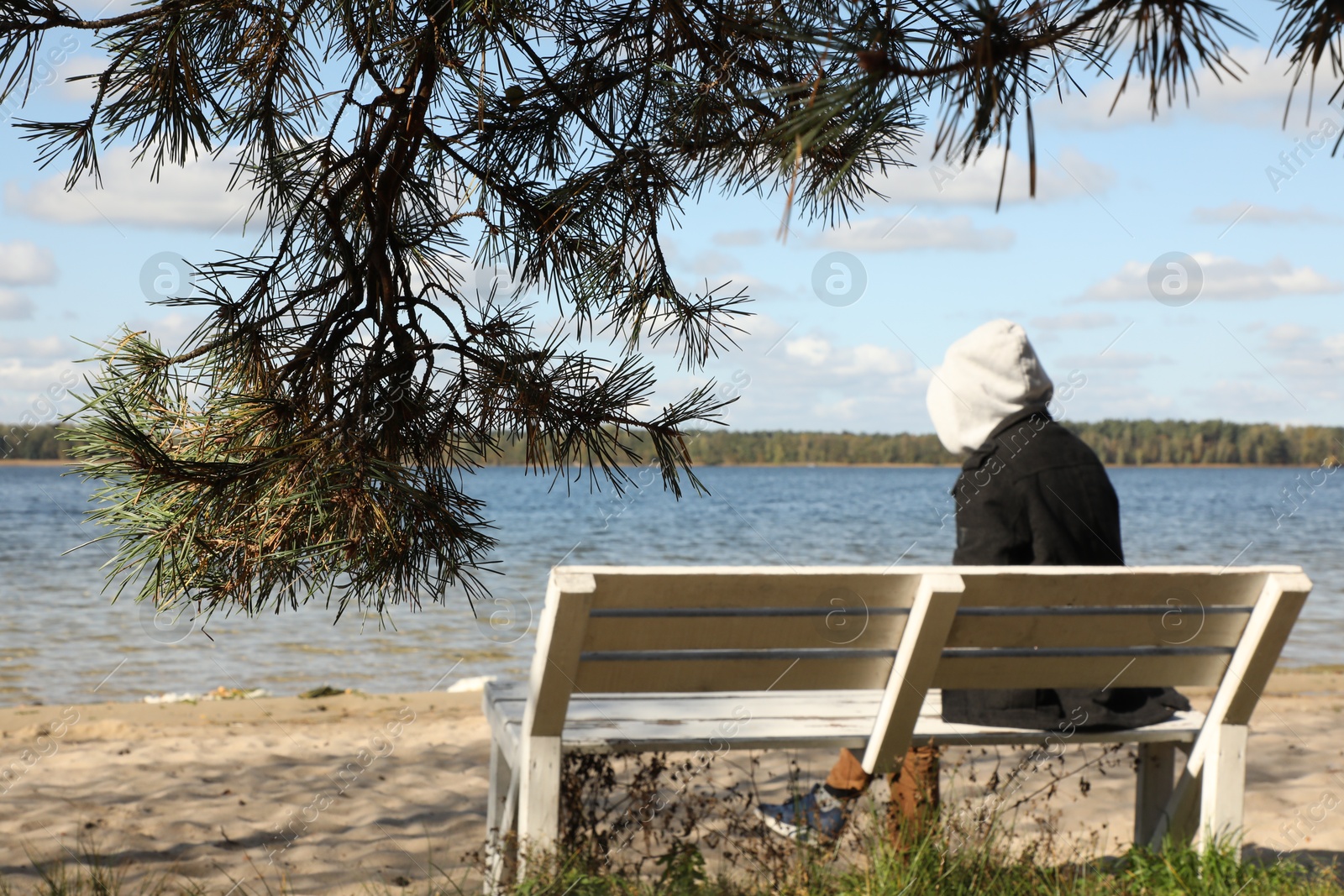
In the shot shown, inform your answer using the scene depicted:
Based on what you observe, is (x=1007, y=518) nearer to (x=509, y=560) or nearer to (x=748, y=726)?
(x=748, y=726)

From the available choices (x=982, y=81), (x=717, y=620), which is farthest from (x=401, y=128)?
(x=982, y=81)

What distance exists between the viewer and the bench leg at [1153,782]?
3186 mm

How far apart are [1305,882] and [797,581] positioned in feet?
5.08

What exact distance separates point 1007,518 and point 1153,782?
2.92 ft

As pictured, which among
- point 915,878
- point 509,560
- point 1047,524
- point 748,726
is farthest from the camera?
point 509,560

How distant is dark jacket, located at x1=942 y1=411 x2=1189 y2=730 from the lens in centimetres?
298

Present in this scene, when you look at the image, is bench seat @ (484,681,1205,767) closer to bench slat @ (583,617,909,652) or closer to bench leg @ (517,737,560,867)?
bench leg @ (517,737,560,867)

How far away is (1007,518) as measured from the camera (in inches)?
124

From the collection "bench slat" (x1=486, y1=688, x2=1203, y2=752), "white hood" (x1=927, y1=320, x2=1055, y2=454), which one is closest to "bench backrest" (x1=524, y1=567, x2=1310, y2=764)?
"bench slat" (x1=486, y1=688, x2=1203, y2=752)

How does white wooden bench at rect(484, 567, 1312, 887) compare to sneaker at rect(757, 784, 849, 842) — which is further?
sneaker at rect(757, 784, 849, 842)

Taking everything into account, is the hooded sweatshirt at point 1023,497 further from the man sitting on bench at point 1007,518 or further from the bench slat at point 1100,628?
the bench slat at point 1100,628

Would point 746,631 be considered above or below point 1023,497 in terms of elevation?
below

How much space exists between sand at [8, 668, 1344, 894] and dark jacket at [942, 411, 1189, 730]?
35 cm

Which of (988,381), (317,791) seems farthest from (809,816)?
(317,791)
